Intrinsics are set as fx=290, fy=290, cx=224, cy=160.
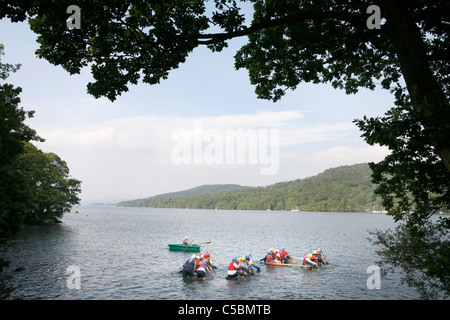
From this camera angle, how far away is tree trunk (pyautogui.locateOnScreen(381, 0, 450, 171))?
570 cm

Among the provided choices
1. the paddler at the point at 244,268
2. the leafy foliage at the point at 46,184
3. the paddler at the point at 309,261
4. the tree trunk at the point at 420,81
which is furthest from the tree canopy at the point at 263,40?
the leafy foliage at the point at 46,184

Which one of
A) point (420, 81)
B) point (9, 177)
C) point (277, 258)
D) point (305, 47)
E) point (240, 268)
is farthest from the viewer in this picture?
point (277, 258)

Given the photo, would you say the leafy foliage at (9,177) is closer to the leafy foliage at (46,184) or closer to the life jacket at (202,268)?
the life jacket at (202,268)

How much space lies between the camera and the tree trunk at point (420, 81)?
5.70 metres

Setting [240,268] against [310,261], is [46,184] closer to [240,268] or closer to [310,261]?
A: [240,268]

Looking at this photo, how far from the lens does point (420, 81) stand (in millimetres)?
6141

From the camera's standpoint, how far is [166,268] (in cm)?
2881

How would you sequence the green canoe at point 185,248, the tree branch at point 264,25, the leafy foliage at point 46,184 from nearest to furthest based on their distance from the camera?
the tree branch at point 264,25 < the green canoe at point 185,248 < the leafy foliage at point 46,184

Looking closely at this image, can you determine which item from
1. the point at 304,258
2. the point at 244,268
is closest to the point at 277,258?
the point at 304,258

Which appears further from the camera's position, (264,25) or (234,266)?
(234,266)

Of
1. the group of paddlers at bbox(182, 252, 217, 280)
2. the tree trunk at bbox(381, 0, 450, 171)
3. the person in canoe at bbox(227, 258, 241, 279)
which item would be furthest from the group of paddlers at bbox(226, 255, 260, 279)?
the tree trunk at bbox(381, 0, 450, 171)

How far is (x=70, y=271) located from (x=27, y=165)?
36156mm

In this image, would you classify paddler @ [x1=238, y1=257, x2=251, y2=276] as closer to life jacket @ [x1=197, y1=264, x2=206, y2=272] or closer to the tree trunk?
life jacket @ [x1=197, y1=264, x2=206, y2=272]

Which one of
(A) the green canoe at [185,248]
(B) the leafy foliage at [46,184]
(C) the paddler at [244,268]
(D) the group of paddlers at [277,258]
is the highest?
(B) the leafy foliage at [46,184]
